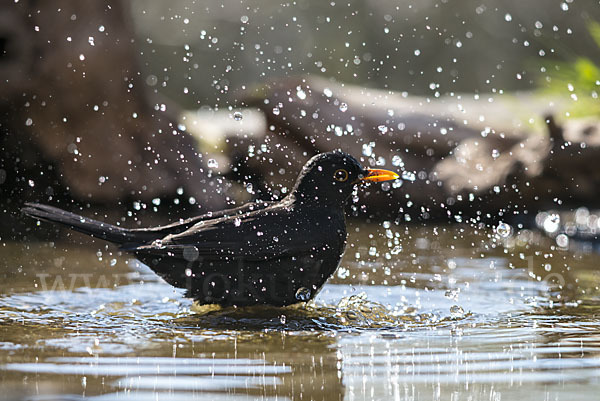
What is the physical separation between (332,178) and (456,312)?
0.96m

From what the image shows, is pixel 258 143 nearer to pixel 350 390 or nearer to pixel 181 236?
pixel 181 236

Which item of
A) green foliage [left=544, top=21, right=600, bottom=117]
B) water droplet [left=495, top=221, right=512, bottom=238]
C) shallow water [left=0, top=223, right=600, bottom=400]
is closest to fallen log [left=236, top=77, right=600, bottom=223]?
green foliage [left=544, top=21, right=600, bottom=117]

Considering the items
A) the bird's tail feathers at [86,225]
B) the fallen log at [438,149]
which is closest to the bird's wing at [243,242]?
the bird's tail feathers at [86,225]

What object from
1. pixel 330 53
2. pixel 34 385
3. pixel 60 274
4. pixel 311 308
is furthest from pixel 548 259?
pixel 330 53

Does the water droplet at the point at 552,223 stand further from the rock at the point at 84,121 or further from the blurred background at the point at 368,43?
the blurred background at the point at 368,43

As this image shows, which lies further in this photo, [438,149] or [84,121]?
[438,149]

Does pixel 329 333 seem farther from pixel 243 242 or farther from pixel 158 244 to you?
pixel 158 244

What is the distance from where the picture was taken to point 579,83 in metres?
8.44

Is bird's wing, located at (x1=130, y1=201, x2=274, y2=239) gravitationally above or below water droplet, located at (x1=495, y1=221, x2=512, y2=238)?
below

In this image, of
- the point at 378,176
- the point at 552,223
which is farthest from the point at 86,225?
the point at 552,223

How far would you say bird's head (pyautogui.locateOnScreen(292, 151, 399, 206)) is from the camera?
15.4 feet

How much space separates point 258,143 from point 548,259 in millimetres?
3364

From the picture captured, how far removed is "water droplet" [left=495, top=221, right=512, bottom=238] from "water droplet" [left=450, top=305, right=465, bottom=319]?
9.16ft

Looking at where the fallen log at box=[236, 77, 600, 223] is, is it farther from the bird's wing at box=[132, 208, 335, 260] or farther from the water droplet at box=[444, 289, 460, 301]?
the bird's wing at box=[132, 208, 335, 260]
